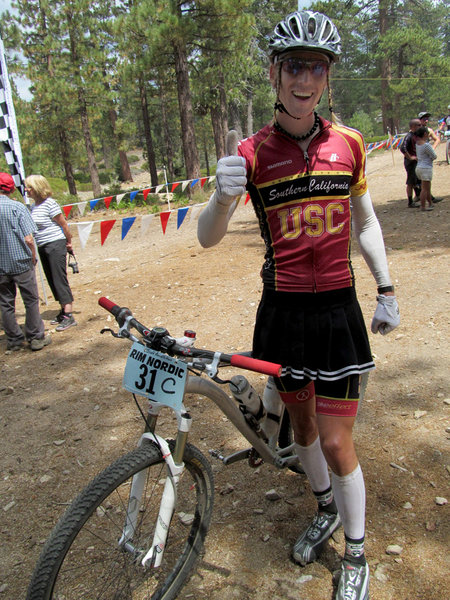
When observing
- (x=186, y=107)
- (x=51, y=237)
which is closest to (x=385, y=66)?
(x=186, y=107)

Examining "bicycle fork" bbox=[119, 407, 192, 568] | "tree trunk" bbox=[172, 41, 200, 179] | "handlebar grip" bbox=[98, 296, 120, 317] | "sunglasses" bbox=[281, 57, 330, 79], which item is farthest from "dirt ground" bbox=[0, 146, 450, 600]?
"tree trunk" bbox=[172, 41, 200, 179]

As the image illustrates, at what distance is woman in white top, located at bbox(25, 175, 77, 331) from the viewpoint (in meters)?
5.84

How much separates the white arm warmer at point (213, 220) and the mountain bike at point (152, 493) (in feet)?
1.33

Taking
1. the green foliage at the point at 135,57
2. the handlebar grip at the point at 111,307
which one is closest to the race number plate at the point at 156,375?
the handlebar grip at the point at 111,307

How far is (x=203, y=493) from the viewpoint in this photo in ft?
7.18

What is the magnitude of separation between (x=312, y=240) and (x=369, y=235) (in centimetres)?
38

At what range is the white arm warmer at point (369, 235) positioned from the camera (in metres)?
2.11

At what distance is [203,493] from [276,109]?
175 centimetres

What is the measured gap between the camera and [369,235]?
2129mm

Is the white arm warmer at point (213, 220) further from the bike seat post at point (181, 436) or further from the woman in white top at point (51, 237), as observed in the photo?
the woman in white top at point (51, 237)

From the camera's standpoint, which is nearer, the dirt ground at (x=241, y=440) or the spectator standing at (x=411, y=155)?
the dirt ground at (x=241, y=440)

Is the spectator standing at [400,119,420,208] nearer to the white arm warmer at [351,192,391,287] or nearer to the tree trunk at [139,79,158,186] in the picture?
the white arm warmer at [351,192,391,287]

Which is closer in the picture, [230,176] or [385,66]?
[230,176]

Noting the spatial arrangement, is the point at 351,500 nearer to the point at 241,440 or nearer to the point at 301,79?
the point at 241,440
